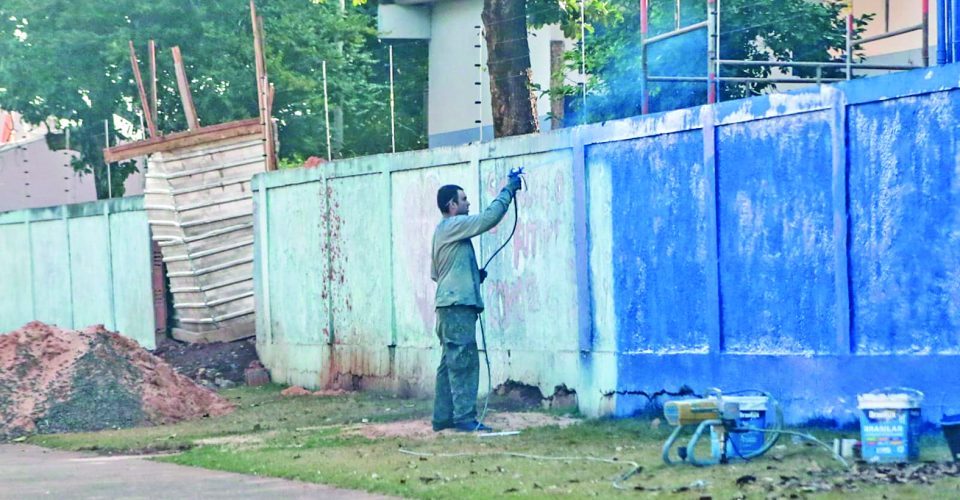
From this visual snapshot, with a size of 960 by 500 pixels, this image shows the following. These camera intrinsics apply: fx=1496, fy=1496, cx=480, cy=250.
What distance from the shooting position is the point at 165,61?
28.4m

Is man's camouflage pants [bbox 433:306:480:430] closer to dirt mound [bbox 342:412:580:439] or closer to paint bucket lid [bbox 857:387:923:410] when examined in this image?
dirt mound [bbox 342:412:580:439]

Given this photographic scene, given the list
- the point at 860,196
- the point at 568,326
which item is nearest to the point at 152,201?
the point at 568,326

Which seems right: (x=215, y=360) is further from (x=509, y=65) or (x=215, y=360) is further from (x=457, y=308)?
(x=457, y=308)

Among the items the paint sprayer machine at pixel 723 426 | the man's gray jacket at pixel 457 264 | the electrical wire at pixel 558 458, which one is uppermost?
the man's gray jacket at pixel 457 264

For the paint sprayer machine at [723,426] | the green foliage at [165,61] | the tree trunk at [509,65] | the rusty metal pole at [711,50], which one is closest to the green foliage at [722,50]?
the tree trunk at [509,65]

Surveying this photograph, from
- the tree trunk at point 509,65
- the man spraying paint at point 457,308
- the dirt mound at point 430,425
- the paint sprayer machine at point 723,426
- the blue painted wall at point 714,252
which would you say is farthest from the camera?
the tree trunk at point 509,65

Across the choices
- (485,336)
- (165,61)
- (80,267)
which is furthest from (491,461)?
(165,61)

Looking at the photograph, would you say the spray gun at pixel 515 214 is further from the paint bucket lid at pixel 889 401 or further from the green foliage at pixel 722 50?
the green foliage at pixel 722 50

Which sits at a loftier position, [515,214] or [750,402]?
[515,214]

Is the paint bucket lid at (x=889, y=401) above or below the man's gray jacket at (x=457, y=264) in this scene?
below

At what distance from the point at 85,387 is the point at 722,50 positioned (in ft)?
28.7

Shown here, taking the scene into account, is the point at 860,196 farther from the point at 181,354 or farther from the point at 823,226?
the point at 181,354

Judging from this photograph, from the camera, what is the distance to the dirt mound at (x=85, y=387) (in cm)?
1320

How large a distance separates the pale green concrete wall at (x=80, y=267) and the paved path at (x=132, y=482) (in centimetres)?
993
